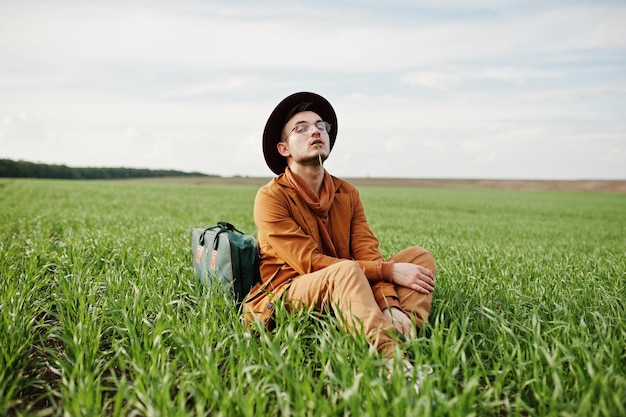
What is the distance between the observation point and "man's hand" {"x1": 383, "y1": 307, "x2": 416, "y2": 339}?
9.89ft

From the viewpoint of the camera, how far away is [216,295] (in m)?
3.85

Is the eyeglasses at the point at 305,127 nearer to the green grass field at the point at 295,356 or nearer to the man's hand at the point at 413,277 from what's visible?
the man's hand at the point at 413,277

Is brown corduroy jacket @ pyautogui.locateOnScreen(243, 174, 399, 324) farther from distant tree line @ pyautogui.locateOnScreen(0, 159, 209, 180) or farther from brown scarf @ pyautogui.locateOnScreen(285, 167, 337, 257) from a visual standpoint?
distant tree line @ pyautogui.locateOnScreen(0, 159, 209, 180)

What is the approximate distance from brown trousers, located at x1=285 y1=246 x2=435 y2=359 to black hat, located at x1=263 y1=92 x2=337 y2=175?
3.98ft

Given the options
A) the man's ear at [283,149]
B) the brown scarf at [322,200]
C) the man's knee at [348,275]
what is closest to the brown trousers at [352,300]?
the man's knee at [348,275]

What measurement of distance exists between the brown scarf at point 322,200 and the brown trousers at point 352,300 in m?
0.52

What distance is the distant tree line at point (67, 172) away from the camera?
76.3m

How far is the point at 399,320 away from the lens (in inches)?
123

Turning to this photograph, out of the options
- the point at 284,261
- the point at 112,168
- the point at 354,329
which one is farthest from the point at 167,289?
the point at 112,168

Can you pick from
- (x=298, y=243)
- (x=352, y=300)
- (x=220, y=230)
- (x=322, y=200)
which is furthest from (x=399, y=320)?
(x=220, y=230)

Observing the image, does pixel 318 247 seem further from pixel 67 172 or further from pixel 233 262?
pixel 67 172

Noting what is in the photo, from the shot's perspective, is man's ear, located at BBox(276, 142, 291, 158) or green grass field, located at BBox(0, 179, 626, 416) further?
man's ear, located at BBox(276, 142, 291, 158)

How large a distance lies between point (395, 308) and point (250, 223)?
10228 mm

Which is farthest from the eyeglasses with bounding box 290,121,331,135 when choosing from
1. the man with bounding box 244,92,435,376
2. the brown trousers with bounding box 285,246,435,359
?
the brown trousers with bounding box 285,246,435,359
